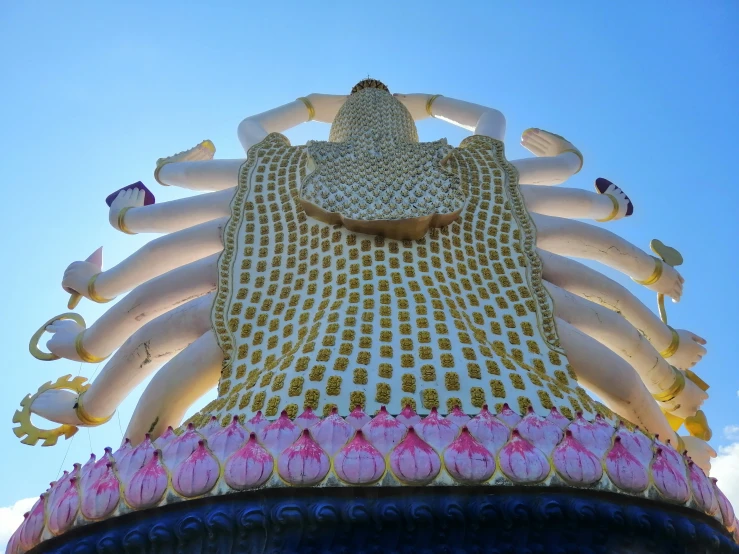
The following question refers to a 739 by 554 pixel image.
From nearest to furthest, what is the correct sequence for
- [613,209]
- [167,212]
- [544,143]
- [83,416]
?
[83,416] < [167,212] < [613,209] < [544,143]

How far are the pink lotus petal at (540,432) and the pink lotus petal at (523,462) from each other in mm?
55

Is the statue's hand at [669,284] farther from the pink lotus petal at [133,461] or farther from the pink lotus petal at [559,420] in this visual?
the pink lotus petal at [133,461]

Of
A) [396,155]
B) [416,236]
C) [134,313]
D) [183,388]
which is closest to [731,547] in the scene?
[416,236]

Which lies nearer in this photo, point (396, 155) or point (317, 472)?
point (317, 472)

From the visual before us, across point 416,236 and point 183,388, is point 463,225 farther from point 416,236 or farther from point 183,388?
point 183,388

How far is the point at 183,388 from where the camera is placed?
16.7 feet

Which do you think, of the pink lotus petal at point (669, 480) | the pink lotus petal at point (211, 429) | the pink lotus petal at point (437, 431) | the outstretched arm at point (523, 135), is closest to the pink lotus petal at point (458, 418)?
the pink lotus petal at point (437, 431)

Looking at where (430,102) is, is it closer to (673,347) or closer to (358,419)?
(673,347)

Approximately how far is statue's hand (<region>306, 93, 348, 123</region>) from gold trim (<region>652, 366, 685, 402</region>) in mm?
4556

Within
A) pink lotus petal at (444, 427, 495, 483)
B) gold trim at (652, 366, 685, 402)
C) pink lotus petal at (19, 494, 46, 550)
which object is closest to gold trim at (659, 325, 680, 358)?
gold trim at (652, 366, 685, 402)

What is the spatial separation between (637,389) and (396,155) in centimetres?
243

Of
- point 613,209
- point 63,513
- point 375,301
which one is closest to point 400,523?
point 63,513

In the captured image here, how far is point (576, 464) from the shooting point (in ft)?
10.1

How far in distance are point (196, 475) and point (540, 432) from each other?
1.38 m
